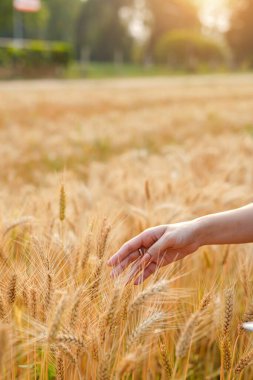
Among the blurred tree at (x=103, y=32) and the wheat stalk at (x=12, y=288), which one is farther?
the blurred tree at (x=103, y=32)

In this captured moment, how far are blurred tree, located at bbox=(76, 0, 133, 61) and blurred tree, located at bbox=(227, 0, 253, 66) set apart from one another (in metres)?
9.70

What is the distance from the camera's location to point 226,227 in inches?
57.7

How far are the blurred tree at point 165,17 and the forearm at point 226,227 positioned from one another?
47.3 meters

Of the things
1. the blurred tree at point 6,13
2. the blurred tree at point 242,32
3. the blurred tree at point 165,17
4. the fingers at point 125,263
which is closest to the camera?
the fingers at point 125,263

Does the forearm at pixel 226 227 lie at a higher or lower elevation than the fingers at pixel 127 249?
higher

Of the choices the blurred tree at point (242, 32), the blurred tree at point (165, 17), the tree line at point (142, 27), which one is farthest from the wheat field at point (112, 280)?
the blurred tree at point (242, 32)

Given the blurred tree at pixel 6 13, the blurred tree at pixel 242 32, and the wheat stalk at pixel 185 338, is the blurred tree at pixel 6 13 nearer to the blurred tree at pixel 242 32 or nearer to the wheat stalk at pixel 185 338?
the blurred tree at pixel 242 32

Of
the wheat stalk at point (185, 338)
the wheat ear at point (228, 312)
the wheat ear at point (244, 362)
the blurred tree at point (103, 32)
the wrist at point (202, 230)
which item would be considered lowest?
the wheat ear at point (244, 362)

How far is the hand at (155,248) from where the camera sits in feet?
4.67

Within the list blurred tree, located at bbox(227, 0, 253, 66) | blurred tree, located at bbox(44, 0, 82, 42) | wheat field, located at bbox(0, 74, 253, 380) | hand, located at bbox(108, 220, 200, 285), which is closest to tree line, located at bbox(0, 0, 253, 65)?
blurred tree, located at bbox(227, 0, 253, 66)

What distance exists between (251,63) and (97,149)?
46564 millimetres

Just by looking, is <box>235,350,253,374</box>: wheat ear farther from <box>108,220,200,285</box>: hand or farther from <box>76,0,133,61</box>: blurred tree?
<box>76,0,133,61</box>: blurred tree

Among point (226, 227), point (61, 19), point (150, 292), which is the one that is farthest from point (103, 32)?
point (150, 292)

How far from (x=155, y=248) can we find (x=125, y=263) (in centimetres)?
10
